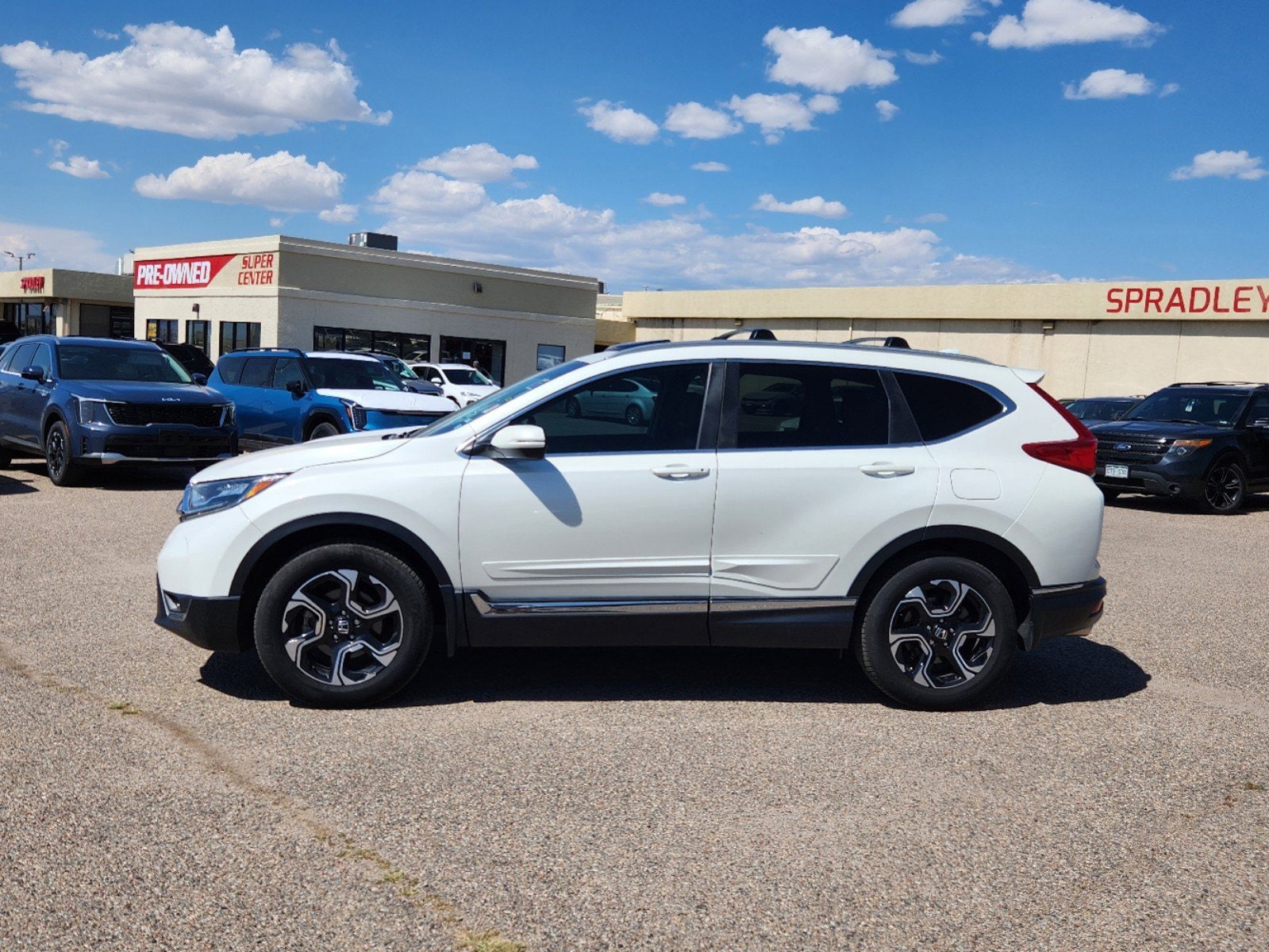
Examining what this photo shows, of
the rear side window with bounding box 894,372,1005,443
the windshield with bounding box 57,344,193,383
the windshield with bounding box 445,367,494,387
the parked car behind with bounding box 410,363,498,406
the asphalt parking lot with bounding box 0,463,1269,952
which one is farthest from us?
the windshield with bounding box 445,367,494,387

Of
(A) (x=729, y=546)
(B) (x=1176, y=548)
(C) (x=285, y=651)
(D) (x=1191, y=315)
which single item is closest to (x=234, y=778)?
(C) (x=285, y=651)

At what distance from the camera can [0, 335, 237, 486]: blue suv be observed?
13383 millimetres

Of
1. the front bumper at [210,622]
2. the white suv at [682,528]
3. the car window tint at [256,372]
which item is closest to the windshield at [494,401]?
the white suv at [682,528]

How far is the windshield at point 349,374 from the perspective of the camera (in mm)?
16594

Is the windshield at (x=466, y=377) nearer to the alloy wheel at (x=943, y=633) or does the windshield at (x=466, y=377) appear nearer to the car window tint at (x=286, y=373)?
the car window tint at (x=286, y=373)

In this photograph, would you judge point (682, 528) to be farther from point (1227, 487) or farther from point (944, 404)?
point (1227, 487)

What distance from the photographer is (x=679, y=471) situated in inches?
215

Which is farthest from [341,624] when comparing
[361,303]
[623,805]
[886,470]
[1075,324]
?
[1075,324]

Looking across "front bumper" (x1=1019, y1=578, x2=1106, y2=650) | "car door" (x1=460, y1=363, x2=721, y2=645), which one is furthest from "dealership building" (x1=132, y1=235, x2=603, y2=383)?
"front bumper" (x1=1019, y1=578, x2=1106, y2=650)

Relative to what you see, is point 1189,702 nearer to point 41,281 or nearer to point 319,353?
point 319,353

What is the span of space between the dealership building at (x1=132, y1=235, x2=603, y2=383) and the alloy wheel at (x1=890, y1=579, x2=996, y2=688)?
33730mm

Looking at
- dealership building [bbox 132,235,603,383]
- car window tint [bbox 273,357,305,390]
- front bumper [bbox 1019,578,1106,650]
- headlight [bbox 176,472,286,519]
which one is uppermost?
dealership building [bbox 132,235,603,383]

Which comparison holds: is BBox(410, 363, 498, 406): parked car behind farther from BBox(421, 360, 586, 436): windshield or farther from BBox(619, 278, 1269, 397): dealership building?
BBox(421, 360, 586, 436): windshield

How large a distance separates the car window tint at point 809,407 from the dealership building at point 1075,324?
2939 centimetres
